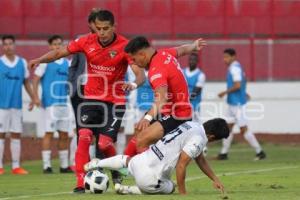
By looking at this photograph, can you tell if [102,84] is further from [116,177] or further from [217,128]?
[217,128]

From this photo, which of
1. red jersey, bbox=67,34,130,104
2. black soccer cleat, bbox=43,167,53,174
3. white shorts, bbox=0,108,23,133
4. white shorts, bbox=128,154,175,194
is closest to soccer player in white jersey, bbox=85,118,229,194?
white shorts, bbox=128,154,175,194

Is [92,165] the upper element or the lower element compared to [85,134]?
lower

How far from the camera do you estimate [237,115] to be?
23.6 metres

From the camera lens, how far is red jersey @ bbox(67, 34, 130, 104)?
1458 centimetres

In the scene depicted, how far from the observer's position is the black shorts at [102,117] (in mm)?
14625

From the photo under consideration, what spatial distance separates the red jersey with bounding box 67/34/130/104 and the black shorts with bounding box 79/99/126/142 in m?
0.09

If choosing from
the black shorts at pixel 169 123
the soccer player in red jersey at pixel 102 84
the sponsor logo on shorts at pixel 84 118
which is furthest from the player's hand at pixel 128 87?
the black shorts at pixel 169 123

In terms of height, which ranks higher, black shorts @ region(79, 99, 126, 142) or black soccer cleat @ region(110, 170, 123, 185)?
black shorts @ region(79, 99, 126, 142)

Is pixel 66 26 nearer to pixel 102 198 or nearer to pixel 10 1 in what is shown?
pixel 10 1

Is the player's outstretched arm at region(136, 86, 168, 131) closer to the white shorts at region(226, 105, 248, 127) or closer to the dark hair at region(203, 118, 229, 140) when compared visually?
the dark hair at region(203, 118, 229, 140)

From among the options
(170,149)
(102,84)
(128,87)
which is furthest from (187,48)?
(170,149)

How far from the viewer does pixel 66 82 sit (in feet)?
64.1

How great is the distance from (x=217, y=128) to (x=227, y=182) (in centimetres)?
268

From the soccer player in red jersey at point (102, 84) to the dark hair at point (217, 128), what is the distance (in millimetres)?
1368
